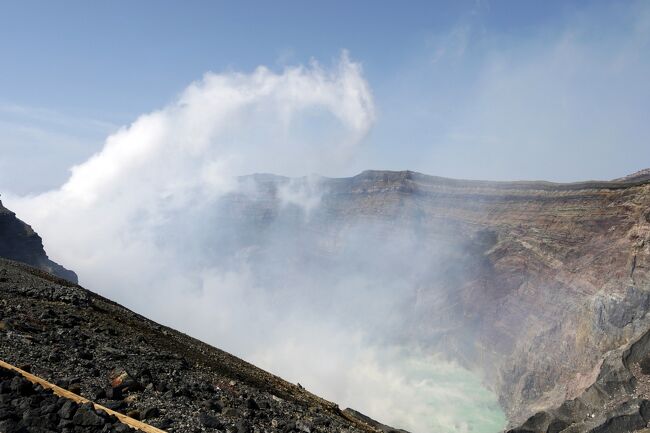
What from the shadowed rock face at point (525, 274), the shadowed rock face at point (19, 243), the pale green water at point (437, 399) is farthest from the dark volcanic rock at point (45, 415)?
the shadowed rock face at point (19, 243)

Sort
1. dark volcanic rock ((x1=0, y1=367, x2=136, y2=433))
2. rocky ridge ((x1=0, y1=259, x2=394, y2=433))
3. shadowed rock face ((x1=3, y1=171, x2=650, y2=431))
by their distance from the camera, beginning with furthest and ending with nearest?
shadowed rock face ((x1=3, y1=171, x2=650, y2=431)), rocky ridge ((x1=0, y1=259, x2=394, y2=433)), dark volcanic rock ((x1=0, y1=367, x2=136, y2=433))

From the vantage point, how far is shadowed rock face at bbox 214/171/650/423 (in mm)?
42219

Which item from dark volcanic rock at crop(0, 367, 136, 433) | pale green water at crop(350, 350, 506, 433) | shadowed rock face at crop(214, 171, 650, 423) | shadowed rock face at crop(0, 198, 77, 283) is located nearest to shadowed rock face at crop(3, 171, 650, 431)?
shadowed rock face at crop(214, 171, 650, 423)

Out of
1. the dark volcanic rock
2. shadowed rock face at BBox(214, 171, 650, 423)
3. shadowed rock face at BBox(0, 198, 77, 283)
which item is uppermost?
shadowed rock face at BBox(214, 171, 650, 423)

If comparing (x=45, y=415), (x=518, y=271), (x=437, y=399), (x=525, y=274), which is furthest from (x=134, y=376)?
(x=518, y=271)

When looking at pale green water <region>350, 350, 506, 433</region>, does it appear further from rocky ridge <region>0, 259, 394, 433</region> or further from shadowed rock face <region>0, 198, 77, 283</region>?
shadowed rock face <region>0, 198, 77, 283</region>

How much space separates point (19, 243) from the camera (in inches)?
2569

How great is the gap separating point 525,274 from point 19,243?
7233 cm

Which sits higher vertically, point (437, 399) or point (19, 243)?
point (19, 243)

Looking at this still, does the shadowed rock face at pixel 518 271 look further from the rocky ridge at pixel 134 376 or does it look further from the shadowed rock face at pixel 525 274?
the rocky ridge at pixel 134 376

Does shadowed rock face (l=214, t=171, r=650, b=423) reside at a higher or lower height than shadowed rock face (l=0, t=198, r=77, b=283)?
higher

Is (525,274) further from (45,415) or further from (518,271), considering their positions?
(45,415)

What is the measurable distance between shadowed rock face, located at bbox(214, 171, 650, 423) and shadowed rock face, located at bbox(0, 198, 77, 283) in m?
58.5

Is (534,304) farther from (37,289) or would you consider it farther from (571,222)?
(37,289)
